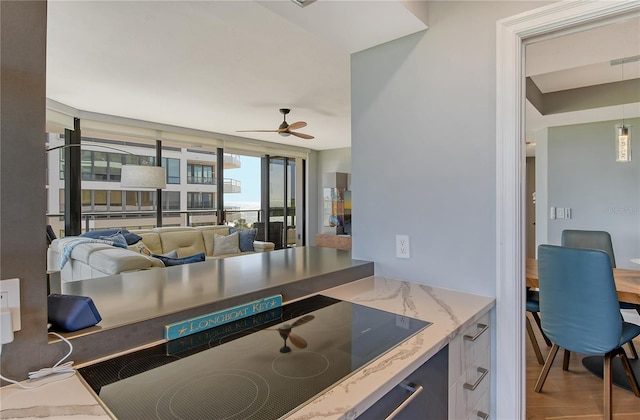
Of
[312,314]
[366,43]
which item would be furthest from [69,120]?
[312,314]

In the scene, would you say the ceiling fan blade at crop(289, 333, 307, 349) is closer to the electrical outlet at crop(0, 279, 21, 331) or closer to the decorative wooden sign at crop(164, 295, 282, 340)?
the decorative wooden sign at crop(164, 295, 282, 340)

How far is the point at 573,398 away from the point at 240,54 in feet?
10.8

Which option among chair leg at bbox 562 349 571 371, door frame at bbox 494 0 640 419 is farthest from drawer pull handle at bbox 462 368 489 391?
chair leg at bbox 562 349 571 371

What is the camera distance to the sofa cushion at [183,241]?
508 cm

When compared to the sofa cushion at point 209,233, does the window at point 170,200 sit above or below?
above

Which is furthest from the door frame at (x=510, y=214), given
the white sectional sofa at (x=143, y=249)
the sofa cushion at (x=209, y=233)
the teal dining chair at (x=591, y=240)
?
the sofa cushion at (x=209, y=233)

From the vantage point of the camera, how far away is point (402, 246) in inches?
65.3

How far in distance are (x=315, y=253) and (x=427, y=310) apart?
0.89 metres

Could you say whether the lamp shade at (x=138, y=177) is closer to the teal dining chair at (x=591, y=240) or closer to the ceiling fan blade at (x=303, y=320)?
the ceiling fan blade at (x=303, y=320)

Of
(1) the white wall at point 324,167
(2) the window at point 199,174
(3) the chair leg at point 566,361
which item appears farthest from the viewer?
(1) the white wall at point 324,167

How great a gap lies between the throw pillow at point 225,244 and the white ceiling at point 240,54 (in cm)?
200

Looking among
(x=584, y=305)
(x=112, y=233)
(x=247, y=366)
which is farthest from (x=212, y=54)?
(x=584, y=305)

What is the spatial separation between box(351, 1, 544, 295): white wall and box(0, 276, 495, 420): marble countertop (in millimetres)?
226

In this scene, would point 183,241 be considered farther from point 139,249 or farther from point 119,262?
point 119,262
